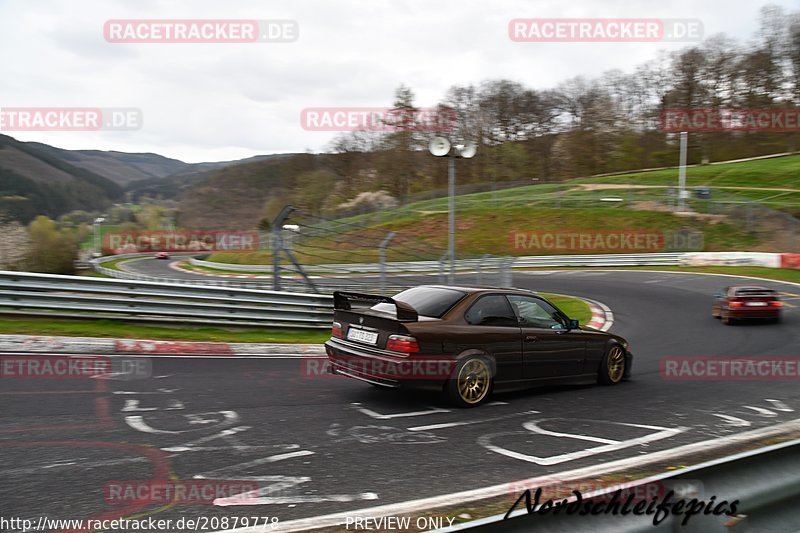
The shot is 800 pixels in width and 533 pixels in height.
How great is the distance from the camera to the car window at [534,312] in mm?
8062

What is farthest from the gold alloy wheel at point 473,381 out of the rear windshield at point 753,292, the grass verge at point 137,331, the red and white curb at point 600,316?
the rear windshield at point 753,292

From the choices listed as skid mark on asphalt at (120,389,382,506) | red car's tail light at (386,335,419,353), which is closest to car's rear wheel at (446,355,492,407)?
red car's tail light at (386,335,419,353)

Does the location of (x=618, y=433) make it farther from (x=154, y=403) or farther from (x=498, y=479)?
(x=154, y=403)

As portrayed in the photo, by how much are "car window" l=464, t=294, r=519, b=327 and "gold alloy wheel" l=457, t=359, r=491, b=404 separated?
50 centimetres

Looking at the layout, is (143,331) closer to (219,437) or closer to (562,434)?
(219,437)

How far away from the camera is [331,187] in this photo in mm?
78062

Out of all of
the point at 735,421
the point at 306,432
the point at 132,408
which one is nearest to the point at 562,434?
the point at 735,421

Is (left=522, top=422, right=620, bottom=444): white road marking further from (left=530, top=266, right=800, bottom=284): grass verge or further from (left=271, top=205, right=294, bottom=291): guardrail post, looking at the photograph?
(left=530, top=266, right=800, bottom=284): grass verge

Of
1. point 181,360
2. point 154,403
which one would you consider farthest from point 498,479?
point 181,360

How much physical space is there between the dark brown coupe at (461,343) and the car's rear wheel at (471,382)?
0.01m

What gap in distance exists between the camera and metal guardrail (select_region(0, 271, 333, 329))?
1109 cm

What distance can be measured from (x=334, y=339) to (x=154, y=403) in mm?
2234

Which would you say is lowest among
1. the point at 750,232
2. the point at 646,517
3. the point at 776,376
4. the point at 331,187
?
the point at 776,376

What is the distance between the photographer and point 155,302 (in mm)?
11953
